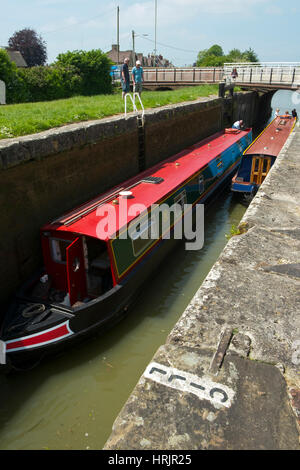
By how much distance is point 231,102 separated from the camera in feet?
72.9

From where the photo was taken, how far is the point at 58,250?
673cm

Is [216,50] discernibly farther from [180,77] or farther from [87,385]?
[87,385]

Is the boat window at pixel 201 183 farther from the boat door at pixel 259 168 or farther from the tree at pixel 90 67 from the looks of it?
the tree at pixel 90 67

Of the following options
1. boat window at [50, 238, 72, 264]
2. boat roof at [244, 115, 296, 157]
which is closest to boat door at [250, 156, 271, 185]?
boat roof at [244, 115, 296, 157]

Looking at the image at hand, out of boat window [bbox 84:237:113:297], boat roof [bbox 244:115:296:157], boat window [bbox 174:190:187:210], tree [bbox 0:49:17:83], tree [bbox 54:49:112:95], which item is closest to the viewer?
boat window [bbox 84:237:113:297]

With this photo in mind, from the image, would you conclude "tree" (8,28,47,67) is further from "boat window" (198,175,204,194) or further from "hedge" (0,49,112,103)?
"boat window" (198,175,204,194)

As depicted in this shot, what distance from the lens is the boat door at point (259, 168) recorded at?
12.3 metres

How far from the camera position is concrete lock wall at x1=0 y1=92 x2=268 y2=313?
259 inches

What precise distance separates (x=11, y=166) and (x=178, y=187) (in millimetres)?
4158

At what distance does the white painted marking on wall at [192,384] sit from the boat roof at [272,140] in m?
11.3

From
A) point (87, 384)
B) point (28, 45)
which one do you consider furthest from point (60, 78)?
point (28, 45)

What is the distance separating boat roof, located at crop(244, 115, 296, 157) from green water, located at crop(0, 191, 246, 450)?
6777 mm

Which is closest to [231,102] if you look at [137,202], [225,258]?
[137,202]

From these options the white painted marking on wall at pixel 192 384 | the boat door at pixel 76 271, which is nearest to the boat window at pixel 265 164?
the boat door at pixel 76 271
